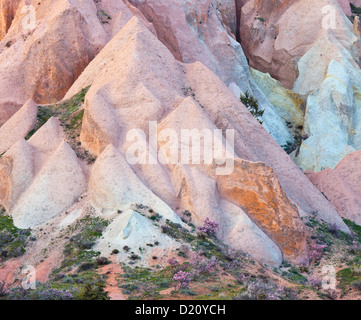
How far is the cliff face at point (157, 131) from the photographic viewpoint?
73.0 feet

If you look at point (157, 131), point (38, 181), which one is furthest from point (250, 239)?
point (38, 181)

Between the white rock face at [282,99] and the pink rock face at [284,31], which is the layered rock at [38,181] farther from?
the pink rock face at [284,31]

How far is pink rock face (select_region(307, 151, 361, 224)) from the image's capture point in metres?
29.0

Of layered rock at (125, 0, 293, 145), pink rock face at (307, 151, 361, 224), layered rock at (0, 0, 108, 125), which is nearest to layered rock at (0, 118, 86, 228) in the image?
layered rock at (0, 0, 108, 125)

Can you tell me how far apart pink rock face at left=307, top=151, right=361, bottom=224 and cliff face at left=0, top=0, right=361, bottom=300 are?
0.27 feet

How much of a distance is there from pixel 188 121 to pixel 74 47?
11192 mm

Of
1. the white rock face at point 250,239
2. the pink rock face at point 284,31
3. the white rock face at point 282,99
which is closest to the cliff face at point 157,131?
the white rock face at point 250,239

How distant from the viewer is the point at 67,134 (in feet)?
Result: 86.1

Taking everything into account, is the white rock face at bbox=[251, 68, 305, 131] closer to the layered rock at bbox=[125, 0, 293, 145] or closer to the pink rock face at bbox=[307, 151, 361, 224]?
the layered rock at bbox=[125, 0, 293, 145]

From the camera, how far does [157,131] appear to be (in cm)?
2461

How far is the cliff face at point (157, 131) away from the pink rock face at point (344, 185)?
0.08 m

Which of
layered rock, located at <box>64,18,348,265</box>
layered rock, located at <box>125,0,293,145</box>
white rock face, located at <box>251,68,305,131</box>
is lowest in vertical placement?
white rock face, located at <box>251,68,305,131</box>
